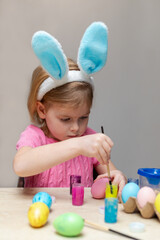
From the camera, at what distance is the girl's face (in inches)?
49.8

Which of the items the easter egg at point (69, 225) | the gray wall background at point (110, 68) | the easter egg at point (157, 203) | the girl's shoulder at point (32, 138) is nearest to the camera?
the easter egg at point (69, 225)

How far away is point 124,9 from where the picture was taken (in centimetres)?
200

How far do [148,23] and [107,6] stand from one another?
0.28 metres

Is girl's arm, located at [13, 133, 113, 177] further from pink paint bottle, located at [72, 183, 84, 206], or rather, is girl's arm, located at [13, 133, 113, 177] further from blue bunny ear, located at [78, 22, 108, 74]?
blue bunny ear, located at [78, 22, 108, 74]

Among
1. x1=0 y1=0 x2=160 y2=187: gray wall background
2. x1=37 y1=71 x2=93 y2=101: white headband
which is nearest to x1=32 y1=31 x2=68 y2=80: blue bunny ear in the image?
x1=37 y1=71 x2=93 y2=101: white headband

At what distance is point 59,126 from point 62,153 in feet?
0.85

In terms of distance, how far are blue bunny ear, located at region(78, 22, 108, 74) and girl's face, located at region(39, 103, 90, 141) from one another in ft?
0.57

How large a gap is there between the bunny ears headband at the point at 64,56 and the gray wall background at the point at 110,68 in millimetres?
696

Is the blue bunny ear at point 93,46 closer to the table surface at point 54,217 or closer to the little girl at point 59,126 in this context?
the little girl at point 59,126

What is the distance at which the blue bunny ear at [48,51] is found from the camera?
1.07 meters

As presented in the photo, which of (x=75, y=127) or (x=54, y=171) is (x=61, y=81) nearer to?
(x=75, y=127)

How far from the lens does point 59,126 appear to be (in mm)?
1291

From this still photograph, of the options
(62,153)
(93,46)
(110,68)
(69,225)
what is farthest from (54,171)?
(110,68)

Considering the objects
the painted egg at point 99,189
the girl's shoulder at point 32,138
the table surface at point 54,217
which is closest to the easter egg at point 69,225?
the table surface at point 54,217
